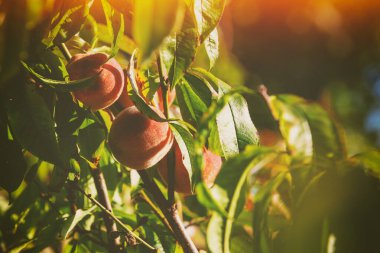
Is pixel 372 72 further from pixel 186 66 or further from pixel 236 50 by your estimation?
pixel 186 66

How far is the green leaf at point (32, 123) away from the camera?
2.22ft

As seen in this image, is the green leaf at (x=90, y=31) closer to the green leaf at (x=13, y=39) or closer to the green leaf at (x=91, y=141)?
the green leaf at (x=91, y=141)

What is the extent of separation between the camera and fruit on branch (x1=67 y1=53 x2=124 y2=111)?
808 millimetres

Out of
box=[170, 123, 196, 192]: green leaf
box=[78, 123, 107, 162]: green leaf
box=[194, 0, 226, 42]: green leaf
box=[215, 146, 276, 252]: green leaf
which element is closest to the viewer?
box=[215, 146, 276, 252]: green leaf

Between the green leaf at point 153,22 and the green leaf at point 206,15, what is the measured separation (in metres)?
0.24

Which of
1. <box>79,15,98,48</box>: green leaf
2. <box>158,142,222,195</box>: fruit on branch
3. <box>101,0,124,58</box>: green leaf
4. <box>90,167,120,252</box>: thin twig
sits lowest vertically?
<box>90,167,120,252</box>: thin twig

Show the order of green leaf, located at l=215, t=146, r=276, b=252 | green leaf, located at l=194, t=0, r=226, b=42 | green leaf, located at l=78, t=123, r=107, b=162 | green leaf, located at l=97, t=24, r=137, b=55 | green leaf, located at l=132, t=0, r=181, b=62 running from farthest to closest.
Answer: green leaf, located at l=97, t=24, r=137, b=55 → green leaf, located at l=78, t=123, r=107, b=162 → green leaf, located at l=194, t=0, r=226, b=42 → green leaf, located at l=215, t=146, r=276, b=252 → green leaf, located at l=132, t=0, r=181, b=62

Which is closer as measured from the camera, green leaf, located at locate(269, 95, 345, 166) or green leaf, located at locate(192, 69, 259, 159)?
green leaf, located at locate(269, 95, 345, 166)

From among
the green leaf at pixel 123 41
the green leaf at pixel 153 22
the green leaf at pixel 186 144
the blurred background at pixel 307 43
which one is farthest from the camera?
the blurred background at pixel 307 43

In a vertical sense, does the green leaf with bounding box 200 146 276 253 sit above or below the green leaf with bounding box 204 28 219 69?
below

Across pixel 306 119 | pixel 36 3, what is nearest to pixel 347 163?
pixel 306 119

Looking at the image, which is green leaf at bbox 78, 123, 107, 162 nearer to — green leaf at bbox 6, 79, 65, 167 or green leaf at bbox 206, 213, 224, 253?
green leaf at bbox 6, 79, 65, 167

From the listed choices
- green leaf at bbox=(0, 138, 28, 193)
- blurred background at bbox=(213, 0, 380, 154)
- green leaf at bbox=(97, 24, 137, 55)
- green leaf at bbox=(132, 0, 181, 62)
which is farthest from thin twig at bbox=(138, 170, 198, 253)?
blurred background at bbox=(213, 0, 380, 154)

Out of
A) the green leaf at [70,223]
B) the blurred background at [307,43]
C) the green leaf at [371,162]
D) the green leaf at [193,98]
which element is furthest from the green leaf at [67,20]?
the blurred background at [307,43]
